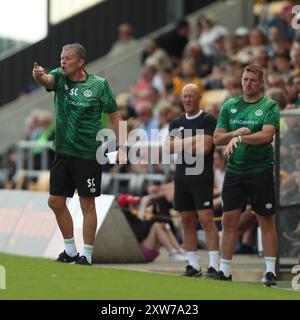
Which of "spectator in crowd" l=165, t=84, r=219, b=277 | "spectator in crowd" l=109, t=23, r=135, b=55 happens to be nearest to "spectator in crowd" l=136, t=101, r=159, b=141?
"spectator in crowd" l=109, t=23, r=135, b=55

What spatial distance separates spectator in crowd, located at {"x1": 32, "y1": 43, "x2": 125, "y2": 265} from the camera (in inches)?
539

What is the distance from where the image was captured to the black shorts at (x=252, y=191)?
530 inches

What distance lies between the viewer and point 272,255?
13.5 metres

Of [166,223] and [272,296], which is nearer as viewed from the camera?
[272,296]

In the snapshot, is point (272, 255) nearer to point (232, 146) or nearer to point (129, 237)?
point (232, 146)

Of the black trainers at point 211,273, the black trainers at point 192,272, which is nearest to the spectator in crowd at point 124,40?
the black trainers at point 192,272

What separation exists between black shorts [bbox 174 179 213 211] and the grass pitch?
167cm

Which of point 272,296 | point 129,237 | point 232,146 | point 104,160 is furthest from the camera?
point 129,237

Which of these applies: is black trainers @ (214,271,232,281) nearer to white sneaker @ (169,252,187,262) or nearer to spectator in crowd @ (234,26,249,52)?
white sneaker @ (169,252,187,262)
